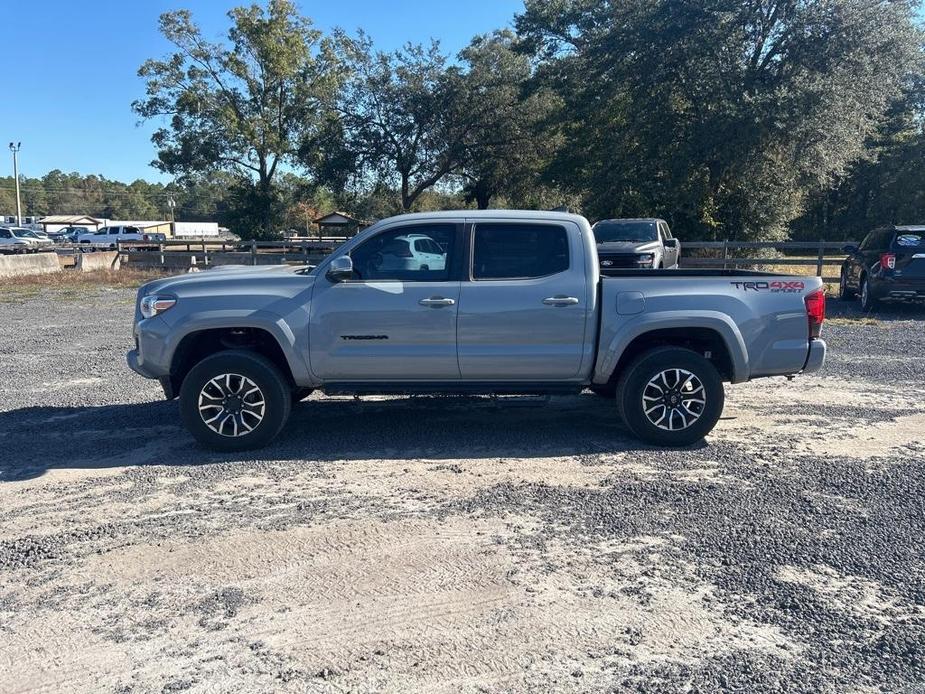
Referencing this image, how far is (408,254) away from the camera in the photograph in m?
6.14

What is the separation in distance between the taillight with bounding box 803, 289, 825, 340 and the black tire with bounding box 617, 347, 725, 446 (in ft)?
2.73

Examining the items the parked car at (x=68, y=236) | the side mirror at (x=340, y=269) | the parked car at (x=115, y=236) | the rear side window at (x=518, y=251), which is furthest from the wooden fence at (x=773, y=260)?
the parked car at (x=68, y=236)

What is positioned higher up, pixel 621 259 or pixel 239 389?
pixel 621 259

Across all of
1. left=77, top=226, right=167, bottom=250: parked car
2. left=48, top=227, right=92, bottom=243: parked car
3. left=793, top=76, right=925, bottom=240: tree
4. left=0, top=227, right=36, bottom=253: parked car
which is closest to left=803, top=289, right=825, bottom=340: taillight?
left=793, top=76, right=925, bottom=240: tree

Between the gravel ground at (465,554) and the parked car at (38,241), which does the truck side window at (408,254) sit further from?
the parked car at (38,241)

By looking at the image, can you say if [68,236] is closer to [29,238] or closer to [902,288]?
[29,238]

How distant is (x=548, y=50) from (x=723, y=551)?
112ft

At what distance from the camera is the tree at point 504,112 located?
3662 centimetres

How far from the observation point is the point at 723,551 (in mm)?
4254

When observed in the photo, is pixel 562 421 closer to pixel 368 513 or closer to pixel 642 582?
pixel 368 513

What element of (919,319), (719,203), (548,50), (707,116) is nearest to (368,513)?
(919,319)

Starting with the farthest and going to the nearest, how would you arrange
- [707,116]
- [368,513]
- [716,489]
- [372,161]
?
1. [372,161]
2. [707,116]
3. [716,489]
4. [368,513]

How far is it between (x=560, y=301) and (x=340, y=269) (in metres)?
1.68

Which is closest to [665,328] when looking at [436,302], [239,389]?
[436,302]
